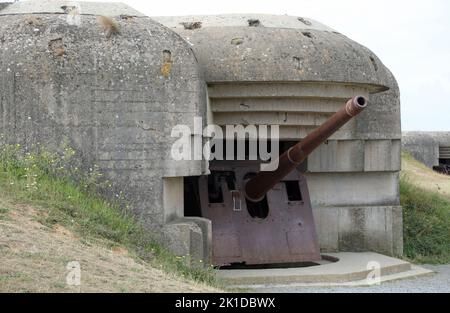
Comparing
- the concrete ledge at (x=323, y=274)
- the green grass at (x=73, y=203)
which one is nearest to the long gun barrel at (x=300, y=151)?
the concrete ledge at (x=323, y=274)

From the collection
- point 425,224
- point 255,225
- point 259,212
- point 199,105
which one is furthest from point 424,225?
point 199,105

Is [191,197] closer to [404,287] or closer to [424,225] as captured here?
[404,287]

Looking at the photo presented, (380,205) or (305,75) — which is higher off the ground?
(305,75)

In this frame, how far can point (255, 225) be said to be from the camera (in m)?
10.8

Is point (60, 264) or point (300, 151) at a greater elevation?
point (300, 151)

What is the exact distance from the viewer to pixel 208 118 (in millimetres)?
10180

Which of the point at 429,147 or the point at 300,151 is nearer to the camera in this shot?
the point at 300,151

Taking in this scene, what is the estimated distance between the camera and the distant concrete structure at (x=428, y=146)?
23.3 m

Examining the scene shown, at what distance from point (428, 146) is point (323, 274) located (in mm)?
14606

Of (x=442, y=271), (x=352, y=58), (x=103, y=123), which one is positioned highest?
(x=352, y=58)

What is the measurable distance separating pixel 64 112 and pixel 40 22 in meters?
0.94

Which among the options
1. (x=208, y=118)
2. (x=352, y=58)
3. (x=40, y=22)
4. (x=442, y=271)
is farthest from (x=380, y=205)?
(x=40, y=22)

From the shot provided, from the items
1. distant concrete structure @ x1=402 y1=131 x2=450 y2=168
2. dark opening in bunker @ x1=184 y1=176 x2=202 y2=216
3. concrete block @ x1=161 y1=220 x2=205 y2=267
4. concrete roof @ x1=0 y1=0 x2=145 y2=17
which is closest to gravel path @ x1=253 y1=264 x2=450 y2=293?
concrete block @ x1=161 y1=220 x2=205 y2=267

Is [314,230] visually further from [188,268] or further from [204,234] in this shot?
[188,268]
